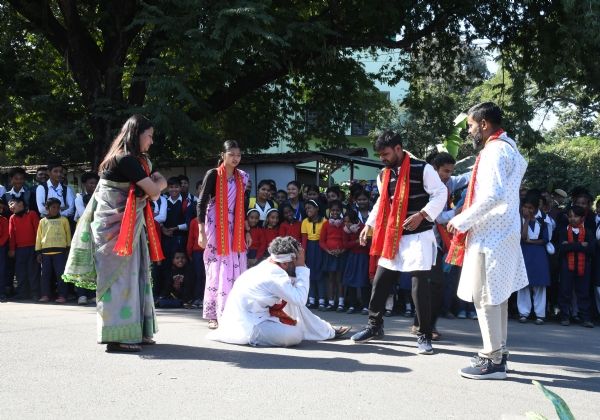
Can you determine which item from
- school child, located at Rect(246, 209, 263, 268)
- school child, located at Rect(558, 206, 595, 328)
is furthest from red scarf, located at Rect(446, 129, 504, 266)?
school child, located at Rect(246, 209, 263, 268)

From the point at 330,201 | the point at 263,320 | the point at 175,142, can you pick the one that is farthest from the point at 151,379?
the point at 175,142

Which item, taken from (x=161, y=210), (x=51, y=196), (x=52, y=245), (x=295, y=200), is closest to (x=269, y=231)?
(x=295, y=200)

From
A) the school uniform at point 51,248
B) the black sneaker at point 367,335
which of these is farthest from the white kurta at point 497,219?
the school uniform at point 51,248

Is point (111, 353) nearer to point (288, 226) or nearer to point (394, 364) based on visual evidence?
point (394, 364)

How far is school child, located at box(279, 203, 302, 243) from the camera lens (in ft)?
33.7

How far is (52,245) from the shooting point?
10289 mm

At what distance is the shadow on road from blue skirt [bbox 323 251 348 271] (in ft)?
12.3

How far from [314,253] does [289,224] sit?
0.62m

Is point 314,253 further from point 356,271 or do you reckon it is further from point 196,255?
point 196,255

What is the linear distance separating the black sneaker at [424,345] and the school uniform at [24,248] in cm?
681

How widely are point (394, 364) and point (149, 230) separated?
2.54m

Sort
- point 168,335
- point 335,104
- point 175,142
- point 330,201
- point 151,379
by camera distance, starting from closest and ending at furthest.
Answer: point 151,379 < point 168,335 < point 330,201 < point 175,142 < point 335,104

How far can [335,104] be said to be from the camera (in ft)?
57.5

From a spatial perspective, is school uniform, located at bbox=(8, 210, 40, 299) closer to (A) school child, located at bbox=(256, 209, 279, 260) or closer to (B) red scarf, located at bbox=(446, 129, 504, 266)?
(A) school child, located at bbox=(256, 209, 279, 260)
